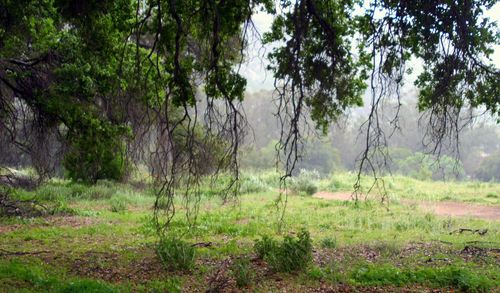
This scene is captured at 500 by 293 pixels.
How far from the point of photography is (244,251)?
360 inches

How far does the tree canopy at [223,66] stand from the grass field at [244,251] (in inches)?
51.8

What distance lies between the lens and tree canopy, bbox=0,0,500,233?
5836 mm

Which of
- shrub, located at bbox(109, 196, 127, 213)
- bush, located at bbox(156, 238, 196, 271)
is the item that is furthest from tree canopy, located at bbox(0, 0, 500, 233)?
shrub, located at bbox(109, 196, 127, 213)

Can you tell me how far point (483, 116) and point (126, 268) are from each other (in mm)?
5966

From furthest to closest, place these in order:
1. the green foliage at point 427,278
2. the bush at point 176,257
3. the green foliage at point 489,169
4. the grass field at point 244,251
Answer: the green foliage at point 489,169 < the bush at point 176,257 < the grass field at point 244,251 < the green foliage at point 427,278

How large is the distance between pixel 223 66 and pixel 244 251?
13.6 ft

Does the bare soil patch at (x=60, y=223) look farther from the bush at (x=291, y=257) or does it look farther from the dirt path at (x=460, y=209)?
the dirt path at (x=460, y=209)

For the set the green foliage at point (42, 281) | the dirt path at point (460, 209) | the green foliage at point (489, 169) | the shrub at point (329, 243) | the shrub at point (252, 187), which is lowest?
the green foliage at point (42, 281)

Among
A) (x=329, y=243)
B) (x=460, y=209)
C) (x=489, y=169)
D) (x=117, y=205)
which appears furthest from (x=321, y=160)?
(x=329, y=243)

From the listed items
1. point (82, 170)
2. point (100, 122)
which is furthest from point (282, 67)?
point (82, 170)

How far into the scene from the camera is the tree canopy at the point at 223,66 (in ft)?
19.1

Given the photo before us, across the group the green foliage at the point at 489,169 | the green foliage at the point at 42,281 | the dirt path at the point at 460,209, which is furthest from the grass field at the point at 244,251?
the green foliage at the point at 489,169

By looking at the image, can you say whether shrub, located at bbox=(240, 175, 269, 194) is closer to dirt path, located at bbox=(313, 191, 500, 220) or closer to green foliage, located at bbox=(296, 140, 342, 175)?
dirt path, located at bbox=(313, 191, 500, 220)

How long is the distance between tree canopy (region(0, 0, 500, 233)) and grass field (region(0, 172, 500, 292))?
132cm
